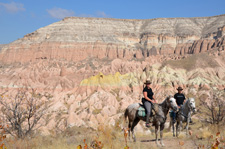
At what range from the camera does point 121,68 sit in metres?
90.6

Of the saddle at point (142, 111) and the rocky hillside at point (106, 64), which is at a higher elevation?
the rocky hillside at point (106, 64)

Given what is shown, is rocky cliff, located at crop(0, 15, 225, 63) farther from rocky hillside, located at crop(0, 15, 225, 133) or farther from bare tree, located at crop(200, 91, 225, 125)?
bare tree, located at crop(200, 91, 225, 125)

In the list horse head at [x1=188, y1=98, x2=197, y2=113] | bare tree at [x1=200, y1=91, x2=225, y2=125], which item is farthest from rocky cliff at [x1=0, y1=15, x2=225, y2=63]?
horse head at [x1=188, y1=98, x2=197, y2=113]

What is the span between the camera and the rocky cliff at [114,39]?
120 meters

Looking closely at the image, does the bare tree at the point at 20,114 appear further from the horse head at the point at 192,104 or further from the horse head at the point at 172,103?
the horse head at the point at 192,104

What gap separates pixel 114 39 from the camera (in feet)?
452

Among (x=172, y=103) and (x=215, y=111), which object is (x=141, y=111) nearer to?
(x=172, y=103)

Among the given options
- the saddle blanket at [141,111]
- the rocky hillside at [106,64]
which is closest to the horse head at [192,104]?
the saddle blanket at [141,111]

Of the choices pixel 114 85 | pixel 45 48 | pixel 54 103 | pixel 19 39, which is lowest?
pixel 54 103

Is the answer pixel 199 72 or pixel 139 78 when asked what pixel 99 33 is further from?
pixel 199 72

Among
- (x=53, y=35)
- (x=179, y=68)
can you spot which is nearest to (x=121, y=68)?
(x=179, y=68)

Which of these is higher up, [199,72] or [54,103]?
[199,72]

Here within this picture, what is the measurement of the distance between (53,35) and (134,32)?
172 ft

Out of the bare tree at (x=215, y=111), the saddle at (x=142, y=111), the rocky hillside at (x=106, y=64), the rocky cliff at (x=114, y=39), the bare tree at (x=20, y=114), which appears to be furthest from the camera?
the rocky cliff at (x=114, y=39)
